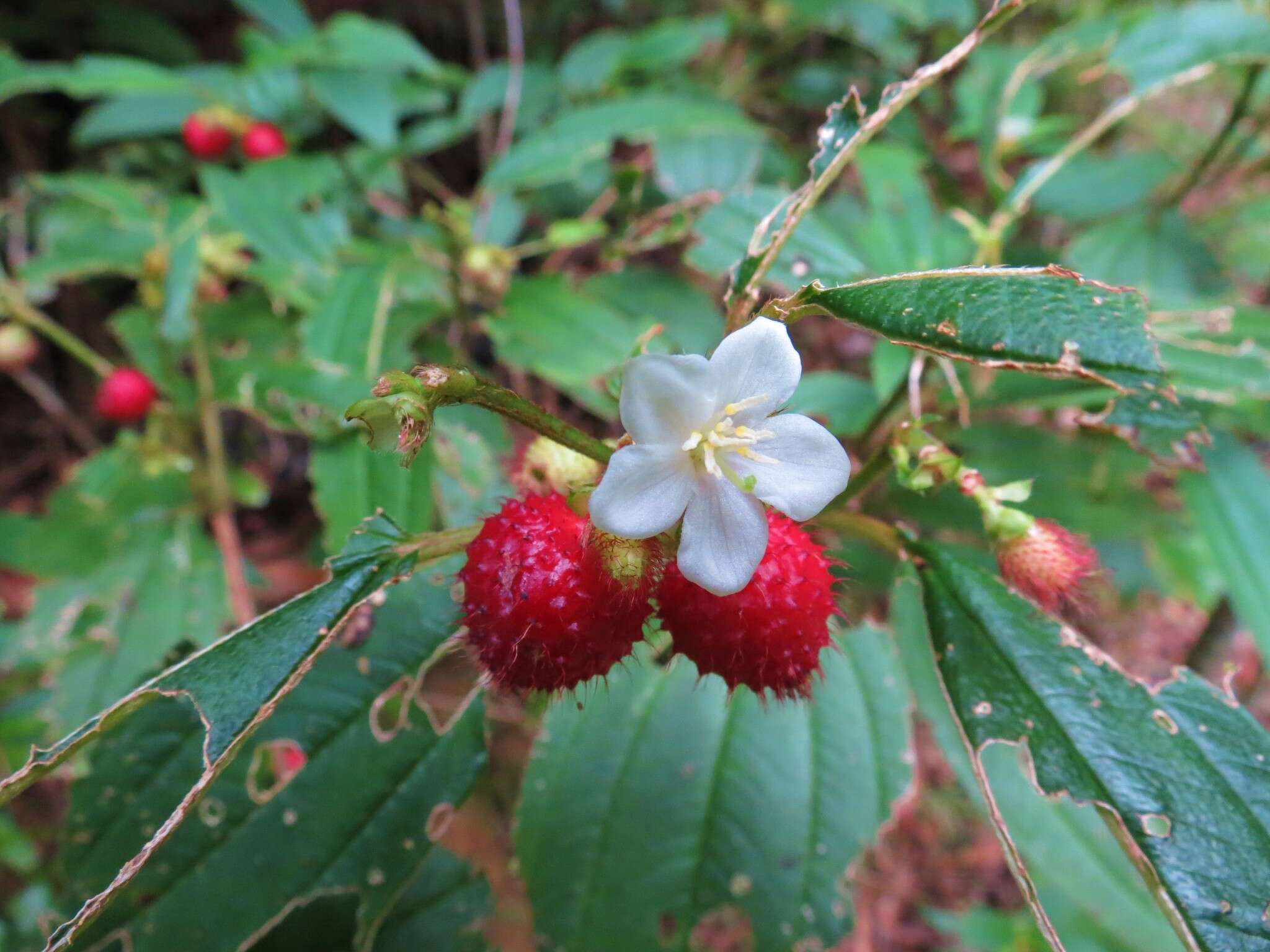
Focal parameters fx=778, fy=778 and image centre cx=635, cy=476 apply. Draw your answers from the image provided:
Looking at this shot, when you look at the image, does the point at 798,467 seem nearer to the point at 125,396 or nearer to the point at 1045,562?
the point at 1045,562

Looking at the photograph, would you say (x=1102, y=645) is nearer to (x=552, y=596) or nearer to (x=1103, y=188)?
(x=1103, y=188)

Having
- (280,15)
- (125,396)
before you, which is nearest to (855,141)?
(125,396)

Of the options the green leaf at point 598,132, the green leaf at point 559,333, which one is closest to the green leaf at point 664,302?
the green leaf at point 559,333

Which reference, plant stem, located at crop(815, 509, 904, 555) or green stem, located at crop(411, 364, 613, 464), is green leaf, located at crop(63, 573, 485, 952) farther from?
plant stem, located at crop(815, 509, 904, 555)

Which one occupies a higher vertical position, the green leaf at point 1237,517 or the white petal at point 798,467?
Answer: the white petal at point 798,467

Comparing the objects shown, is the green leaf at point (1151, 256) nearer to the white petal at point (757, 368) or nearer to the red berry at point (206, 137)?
the white petal at point (757, 368)
